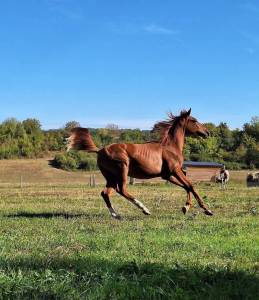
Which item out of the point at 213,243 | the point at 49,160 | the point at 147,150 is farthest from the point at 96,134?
Result: the point at 213,243

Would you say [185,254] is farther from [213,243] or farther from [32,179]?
[32,179]

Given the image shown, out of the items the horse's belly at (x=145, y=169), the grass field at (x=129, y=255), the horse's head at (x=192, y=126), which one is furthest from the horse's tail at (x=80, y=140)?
the horse's head at (x=192, y=126)

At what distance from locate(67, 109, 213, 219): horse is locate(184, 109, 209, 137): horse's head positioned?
99mm

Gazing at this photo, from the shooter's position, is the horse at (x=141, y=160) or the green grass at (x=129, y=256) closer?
the green grass at (x=129, y=256)

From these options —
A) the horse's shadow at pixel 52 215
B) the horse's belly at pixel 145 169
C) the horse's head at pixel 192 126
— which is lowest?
the horse's shadow at pixel 52 215

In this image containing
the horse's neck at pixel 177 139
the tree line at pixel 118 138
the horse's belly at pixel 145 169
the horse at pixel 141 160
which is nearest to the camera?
the horse at pixel 141 160

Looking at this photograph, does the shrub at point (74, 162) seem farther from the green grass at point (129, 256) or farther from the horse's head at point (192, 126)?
the green grass at point (129, 256)

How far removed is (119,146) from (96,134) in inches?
1674

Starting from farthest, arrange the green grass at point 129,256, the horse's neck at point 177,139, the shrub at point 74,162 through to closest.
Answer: the shrub at point 74,162, the horse's neck at point 177,139, the green grass at point 129,256

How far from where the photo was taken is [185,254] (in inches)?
293

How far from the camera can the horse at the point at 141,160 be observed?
43.3 ft

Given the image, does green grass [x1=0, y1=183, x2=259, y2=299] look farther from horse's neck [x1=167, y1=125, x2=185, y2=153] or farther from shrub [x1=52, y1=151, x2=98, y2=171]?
shrub [x1=52, y1=151, x2=98, y2=171]

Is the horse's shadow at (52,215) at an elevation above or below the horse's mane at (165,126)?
below

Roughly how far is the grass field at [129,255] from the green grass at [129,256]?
1 cm
